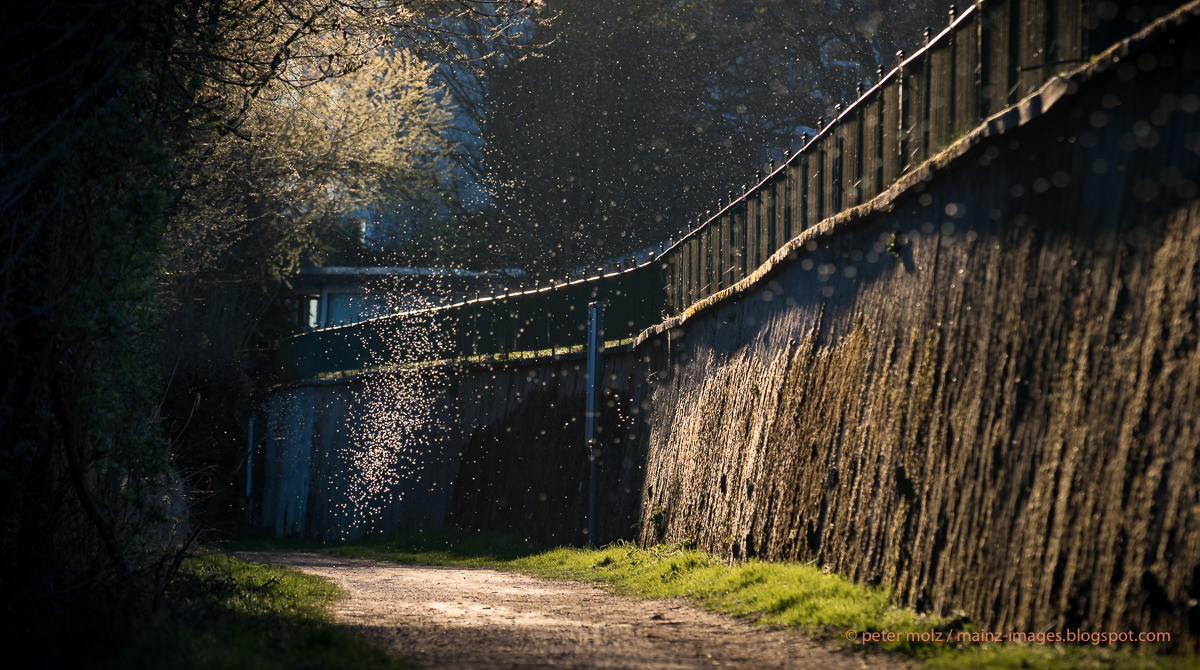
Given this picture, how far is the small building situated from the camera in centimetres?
3428

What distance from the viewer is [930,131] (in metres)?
8.53

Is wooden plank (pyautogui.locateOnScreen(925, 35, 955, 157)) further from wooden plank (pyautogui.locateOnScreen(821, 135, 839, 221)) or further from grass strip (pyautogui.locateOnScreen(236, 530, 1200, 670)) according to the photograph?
grass strip (pyautogui.locateOnScreen(236, 530, 1200, 670))

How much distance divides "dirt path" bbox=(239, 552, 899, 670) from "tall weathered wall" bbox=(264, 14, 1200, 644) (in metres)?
1.09

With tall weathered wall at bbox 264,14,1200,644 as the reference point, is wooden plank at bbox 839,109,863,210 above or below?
above

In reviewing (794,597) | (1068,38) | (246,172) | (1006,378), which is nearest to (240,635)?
(794,597)

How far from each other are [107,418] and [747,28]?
22.8m

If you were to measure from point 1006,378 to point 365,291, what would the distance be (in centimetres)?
3170

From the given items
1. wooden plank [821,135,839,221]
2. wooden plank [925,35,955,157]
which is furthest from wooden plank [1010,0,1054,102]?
wooden plank [821,135,839,221]

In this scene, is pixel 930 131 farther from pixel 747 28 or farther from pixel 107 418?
pixel 747 28

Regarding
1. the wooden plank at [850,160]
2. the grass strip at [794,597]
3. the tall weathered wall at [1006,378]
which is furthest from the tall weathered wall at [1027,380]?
the wooden plank at [850,160]

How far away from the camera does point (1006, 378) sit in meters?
6.78

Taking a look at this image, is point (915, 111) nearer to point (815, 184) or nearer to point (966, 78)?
point (966, 78)

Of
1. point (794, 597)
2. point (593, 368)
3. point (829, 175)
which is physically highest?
point (829, 175)

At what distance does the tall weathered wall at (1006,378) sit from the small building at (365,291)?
881 inches
